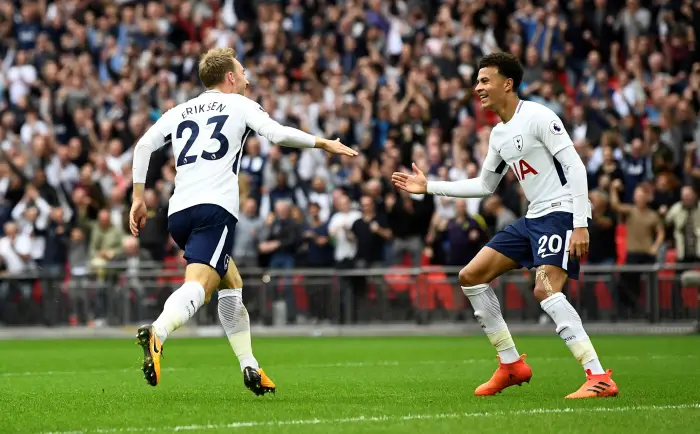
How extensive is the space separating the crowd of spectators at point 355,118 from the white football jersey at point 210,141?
1155cm

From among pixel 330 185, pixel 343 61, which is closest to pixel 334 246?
pixel 330 185

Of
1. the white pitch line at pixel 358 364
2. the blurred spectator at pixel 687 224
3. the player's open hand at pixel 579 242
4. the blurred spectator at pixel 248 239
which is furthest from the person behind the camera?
the blurred spectator at pixel 248 239

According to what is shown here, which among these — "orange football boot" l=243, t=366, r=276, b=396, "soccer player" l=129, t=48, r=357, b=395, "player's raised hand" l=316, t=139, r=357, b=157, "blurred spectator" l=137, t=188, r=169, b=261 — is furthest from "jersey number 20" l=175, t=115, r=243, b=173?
"blurred spectator" l=137, t=188, r=169, b=261

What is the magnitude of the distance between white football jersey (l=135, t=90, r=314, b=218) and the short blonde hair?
152mm

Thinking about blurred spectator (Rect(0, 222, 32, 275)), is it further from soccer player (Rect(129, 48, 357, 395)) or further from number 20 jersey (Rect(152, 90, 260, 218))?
number 20 jersey (Rect(152, 90, 260, 218))

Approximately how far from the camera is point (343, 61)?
2566 cm

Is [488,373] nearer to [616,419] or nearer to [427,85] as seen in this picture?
[616,419]

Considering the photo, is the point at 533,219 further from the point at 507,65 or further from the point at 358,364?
the point at 358,364

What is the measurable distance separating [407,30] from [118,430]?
18.8 meters

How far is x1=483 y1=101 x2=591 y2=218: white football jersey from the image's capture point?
30.9 feet

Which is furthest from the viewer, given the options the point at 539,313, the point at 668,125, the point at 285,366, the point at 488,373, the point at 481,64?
the point at 668,125

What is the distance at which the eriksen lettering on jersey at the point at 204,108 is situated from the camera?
9.26 m

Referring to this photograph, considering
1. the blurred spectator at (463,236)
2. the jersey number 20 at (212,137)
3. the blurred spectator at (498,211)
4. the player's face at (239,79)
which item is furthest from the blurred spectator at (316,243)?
the jersey number 20 at (212,137)

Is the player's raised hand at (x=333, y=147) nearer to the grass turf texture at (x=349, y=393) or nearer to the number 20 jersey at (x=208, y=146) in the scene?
the number 20 jersey at (x=208, y=146)
